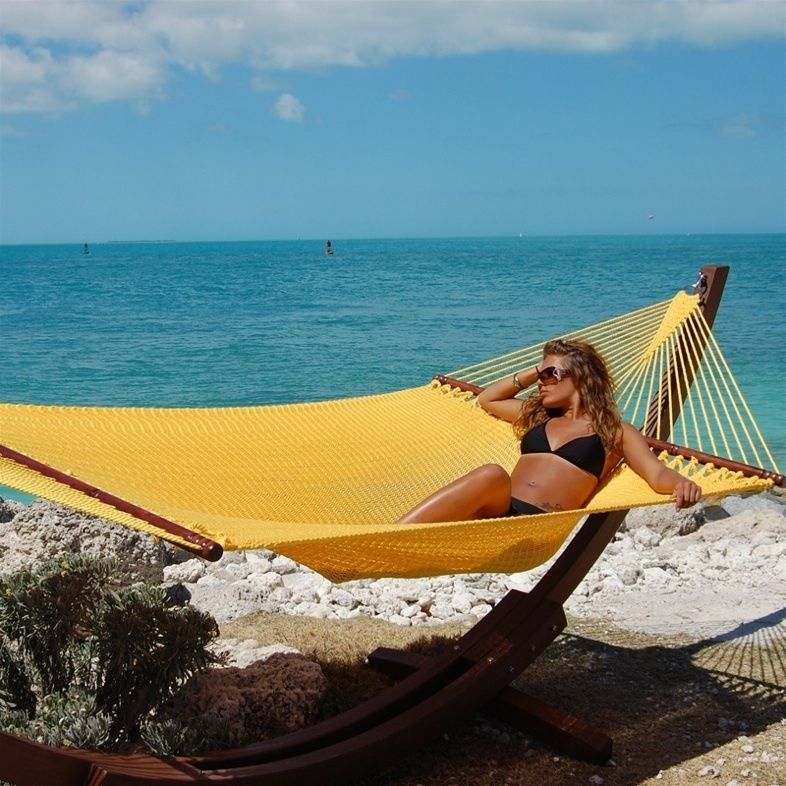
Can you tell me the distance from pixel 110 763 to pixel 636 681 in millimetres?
1597

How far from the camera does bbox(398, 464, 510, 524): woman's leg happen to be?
9.02ft

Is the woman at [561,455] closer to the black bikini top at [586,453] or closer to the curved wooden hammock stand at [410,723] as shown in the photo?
the black bikini top at [586,453]

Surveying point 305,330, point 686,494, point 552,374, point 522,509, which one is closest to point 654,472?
point 686,494

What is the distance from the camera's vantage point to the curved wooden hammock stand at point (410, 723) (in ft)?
6.35

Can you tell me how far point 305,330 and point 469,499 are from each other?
13.4m

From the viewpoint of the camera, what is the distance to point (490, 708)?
9.02 ft

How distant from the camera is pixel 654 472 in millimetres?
2717

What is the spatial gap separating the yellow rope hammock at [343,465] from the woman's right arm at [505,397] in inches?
1.6

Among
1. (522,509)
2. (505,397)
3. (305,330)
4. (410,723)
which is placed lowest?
(305,330)

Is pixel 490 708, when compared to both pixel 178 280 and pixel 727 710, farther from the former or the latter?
pixel 178 280

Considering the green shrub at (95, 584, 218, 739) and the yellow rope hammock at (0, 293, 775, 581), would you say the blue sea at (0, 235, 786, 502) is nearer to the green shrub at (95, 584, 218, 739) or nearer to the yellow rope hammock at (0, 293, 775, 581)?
the yellow rope hammock at (0, 293, 775, 581)

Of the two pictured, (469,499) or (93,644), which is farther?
(469,499)

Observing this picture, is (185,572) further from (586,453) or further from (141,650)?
(586,453)

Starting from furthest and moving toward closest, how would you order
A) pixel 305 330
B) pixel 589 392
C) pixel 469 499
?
pixel 305 330, pixel 589 392, pixel 469 499
